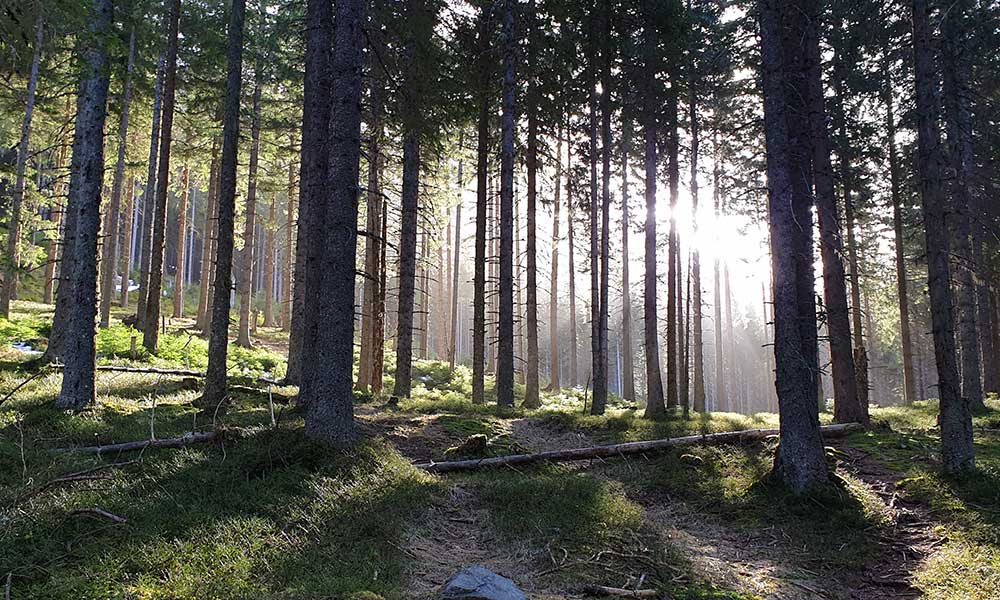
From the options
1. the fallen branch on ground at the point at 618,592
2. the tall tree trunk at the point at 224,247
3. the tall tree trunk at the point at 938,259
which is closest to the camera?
the fallen branch on ground at the point at 618,592

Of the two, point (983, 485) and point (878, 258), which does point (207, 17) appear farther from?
point (878, 258)

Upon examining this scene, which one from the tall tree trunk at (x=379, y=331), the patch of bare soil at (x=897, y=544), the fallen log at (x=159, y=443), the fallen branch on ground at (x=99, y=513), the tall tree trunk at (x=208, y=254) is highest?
the tall tree trunk at (x=208, y=254)

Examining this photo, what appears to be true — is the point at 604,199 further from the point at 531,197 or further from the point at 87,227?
the point at 87,227

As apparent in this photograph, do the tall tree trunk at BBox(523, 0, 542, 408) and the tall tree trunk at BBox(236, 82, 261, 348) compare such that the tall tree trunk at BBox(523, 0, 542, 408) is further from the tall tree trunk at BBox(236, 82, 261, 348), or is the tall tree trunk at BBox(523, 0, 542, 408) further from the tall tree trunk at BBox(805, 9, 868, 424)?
the tall tree trunk at BBox(236, 82, 261, 348)

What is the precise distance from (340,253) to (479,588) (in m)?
5.20

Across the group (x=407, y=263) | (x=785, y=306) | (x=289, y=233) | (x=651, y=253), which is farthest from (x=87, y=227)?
(x=289, y=233)

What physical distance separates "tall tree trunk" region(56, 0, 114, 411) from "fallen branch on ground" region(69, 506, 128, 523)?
540 centimetres

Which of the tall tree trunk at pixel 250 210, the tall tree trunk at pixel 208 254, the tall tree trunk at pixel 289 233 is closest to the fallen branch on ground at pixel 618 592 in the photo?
the tall tree trunk at pixel 289 233

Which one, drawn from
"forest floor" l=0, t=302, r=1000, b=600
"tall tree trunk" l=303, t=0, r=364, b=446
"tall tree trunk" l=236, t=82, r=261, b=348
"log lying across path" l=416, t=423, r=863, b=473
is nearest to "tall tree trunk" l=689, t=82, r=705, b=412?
"log lying across path" l=416, t=423, r=863, b=473

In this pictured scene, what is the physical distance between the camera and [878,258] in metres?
25.4

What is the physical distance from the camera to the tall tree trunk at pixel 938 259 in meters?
7.30

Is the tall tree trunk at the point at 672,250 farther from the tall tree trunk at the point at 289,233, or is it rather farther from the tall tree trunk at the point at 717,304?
the tall tree trunk at the point at 289,233

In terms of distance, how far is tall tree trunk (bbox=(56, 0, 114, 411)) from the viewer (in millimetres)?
8961

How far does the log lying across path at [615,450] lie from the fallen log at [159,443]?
3054mm
